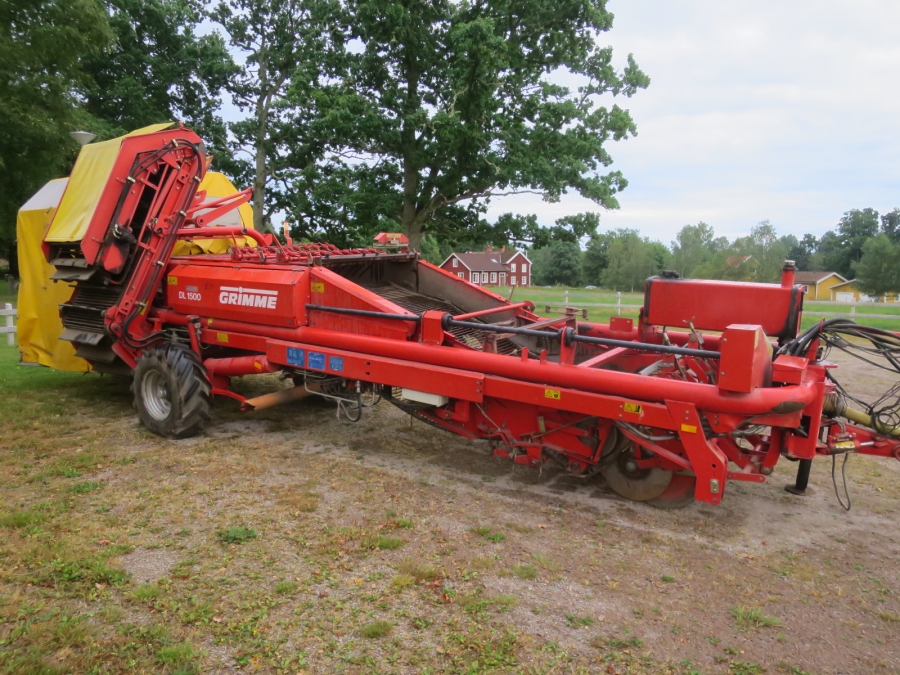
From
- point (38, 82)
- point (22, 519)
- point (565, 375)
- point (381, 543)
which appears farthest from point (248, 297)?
point (38, 82)

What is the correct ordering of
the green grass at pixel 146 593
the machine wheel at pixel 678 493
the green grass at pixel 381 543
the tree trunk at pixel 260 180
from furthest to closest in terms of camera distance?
the tree trunk at pixel 260 180 → the machine wheel at pixel 678 493 → the green grass at pixel 381 543 → the green grass at pixel 146 593

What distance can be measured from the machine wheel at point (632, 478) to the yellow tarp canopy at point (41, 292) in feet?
16.9

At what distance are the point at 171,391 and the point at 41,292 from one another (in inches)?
119

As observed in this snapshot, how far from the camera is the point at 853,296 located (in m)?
37.8

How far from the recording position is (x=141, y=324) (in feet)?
21.2

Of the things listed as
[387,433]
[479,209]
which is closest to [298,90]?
[479,209]

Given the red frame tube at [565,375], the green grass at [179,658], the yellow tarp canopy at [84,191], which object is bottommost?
the green grass at [179,658]

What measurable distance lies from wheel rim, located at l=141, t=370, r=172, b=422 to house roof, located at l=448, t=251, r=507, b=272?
51507 mm

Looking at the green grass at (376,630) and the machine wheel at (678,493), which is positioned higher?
the machine wheel at (678,493)

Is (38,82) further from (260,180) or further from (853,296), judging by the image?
(853,296)

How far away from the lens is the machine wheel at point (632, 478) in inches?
170

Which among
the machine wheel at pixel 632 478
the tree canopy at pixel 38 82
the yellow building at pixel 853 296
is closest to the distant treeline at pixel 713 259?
the yellow building at pixel 853 296

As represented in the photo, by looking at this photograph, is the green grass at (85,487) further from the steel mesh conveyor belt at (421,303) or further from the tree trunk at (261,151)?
the tree trunk at (261,151)

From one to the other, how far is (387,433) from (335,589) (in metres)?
2.96
